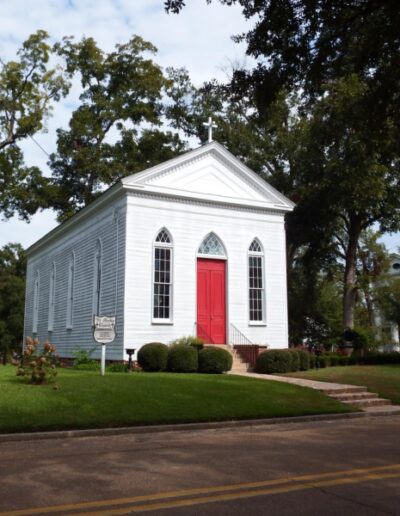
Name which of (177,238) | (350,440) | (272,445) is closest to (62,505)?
(272,445)

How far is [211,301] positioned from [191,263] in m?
1.67

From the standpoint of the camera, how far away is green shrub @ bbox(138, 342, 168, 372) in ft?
60.8

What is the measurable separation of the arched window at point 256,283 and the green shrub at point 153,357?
493 cm

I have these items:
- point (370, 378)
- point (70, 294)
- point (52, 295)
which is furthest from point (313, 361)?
point (52, 295)

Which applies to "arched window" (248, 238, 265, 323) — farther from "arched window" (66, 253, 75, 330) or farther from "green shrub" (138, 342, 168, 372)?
"arched window" (66, 253, 75, 330)

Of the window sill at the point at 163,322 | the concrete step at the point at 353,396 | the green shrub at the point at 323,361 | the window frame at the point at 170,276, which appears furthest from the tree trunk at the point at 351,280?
the concrete step at the point at 353,396

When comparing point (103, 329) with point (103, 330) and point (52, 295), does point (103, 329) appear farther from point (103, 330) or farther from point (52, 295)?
point (52, 295)

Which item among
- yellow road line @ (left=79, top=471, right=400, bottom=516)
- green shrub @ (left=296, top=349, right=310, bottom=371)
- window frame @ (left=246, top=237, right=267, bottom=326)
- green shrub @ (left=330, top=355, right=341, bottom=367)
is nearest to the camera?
yellow road line @ (left=79, top=471, right=400, bottom=516)

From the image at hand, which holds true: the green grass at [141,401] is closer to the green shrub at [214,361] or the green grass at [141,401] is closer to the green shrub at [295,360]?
the green shrub at [214,361]

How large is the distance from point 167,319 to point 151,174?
5.43m

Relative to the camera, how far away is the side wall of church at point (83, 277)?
67.7 ft

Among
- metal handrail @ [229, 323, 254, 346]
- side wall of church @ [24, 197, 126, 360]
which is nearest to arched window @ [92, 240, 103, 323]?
side wall of church @ [24, 197, 126, 360]

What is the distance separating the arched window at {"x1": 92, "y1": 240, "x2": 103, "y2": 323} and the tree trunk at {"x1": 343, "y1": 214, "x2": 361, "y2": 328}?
16502 mm

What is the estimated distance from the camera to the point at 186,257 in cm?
2138
